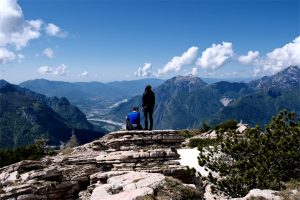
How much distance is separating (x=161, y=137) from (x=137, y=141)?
78.3 inches

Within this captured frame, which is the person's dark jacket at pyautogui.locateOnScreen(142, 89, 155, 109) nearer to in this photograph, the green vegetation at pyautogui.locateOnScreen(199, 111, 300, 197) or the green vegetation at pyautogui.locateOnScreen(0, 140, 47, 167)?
the green vegetation at pyautogui.locateOnScreen(199, 111, 300, 197)

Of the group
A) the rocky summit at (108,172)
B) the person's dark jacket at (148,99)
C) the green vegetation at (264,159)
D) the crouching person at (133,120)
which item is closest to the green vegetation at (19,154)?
the crouching person at (133,120)

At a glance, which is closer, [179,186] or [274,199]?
[274,199]

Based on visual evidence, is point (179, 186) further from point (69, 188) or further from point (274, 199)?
point (69, 188)

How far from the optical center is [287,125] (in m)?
23.2

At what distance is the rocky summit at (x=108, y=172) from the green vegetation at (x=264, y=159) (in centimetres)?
329

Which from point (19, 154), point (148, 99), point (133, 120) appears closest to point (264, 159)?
point (148, 99)

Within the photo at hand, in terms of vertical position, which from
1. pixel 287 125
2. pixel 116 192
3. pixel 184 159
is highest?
pixel 287 125

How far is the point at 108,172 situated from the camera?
22.5m

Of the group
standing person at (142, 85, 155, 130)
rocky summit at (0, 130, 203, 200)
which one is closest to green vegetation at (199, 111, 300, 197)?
rocky summit at (0, 130, 203, 200)

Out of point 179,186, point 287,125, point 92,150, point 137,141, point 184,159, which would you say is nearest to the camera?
point 179,186

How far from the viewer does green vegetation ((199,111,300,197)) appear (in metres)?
21.1

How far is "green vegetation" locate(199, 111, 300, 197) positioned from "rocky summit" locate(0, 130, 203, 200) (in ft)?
10.8

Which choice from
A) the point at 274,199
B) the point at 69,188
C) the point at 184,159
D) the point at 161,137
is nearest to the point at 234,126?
the point at 184,159
